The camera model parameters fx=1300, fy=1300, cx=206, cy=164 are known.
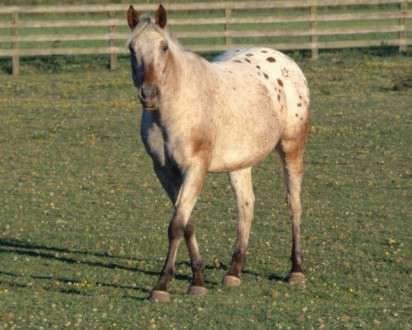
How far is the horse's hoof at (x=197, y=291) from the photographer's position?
34.4 feet

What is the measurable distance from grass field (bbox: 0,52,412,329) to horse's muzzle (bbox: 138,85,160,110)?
5.04 feet

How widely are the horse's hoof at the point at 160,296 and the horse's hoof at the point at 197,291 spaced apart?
34cm

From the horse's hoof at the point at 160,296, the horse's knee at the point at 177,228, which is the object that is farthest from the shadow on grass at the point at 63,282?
the horse's knee at the point at 177,228

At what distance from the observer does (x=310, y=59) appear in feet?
110

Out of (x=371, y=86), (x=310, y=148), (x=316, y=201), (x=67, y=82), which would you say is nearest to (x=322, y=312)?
(x=316, y=201)

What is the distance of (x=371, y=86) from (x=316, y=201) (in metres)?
12.9

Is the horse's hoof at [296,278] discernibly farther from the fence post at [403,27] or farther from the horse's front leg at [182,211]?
the fence post at [403,27]

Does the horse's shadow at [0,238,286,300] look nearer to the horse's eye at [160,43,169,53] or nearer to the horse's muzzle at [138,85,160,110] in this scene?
the horse's muzzle at [138,85,160,110]

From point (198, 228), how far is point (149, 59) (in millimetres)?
4096

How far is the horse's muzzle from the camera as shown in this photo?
992 cm

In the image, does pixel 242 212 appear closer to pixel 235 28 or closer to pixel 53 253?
→ pixel 53 253

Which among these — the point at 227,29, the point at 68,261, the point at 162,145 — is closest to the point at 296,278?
the point at 162,145

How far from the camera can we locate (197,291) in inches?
414

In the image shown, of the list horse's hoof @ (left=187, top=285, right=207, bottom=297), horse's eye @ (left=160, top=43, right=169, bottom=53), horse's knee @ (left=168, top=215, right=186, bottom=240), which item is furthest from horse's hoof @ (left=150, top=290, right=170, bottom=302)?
horse's eye @ (left=160, top=43, right=169, bottom=53)
